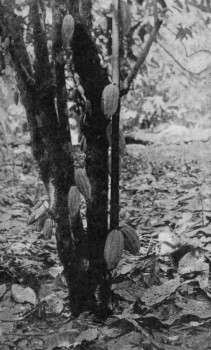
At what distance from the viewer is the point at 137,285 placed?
176cm

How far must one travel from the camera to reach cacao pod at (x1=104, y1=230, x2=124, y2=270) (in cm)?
135

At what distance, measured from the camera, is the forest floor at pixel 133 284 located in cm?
145

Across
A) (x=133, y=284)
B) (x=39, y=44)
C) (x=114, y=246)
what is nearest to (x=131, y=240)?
(x=114, y=246)

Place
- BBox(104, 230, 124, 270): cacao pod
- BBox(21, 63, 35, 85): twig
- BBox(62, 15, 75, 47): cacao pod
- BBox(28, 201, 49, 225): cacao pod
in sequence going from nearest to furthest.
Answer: BBox(62, 15, 75, 47): cacao pod, BBox(104, 230, 124, 270): cacao pod, BBox(21, 63, 35, 85): twig, BBox(28, 201, 49, 225): cacao pod

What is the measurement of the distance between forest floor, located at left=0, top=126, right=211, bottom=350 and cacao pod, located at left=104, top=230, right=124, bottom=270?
265mm

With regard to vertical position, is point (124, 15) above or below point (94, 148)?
above

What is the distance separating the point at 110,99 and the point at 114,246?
1.53 feet

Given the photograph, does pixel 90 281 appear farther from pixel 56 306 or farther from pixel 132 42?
pixel 132 42

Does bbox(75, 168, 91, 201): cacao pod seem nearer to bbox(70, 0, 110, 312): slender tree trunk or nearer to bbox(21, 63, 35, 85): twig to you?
bbox(70, 0, 110, 312): slender tree trunk

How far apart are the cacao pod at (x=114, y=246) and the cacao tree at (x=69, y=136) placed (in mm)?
49

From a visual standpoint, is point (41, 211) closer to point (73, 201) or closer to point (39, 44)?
point (73, 201)

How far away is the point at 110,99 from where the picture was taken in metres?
1.27

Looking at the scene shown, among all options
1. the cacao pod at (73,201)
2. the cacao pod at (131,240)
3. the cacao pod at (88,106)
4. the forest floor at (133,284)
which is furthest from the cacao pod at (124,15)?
the forest floor at (133,284)

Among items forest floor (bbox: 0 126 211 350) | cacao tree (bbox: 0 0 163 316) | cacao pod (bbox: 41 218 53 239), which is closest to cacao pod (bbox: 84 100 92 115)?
cacao tree (bbox: 0 0 163 316)
